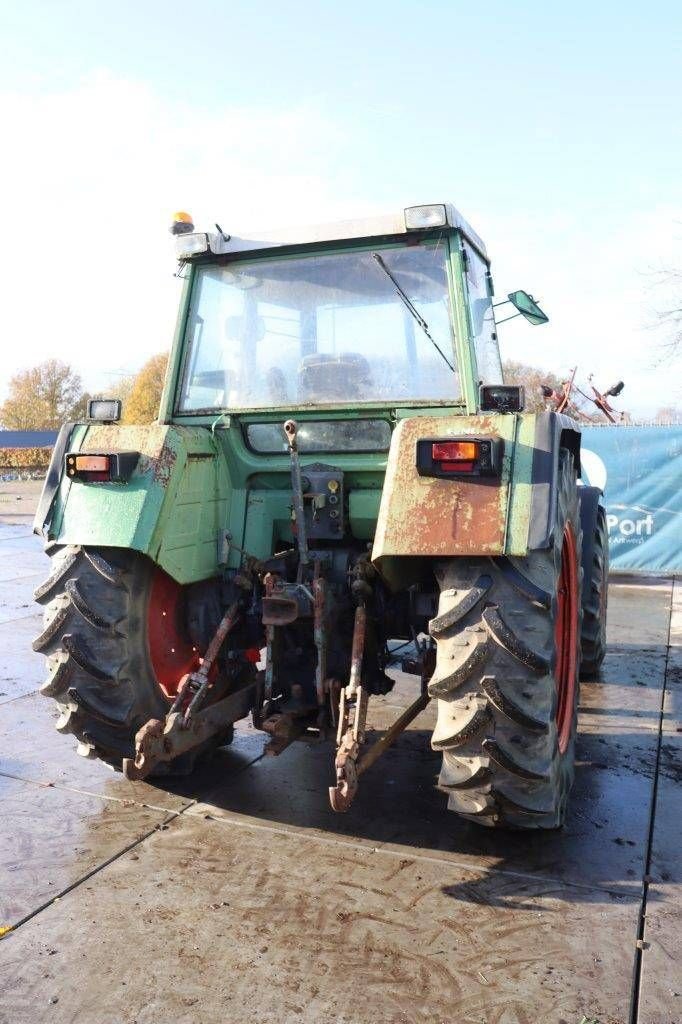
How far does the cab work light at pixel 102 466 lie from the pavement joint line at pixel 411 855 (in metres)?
1.50

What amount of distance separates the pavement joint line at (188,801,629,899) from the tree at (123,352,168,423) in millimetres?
34254

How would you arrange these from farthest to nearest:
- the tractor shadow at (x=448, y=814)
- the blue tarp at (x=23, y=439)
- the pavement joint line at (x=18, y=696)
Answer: the blue tarp at (x=23, y=439) < the pavement joint line at (x=18, y=696) < the tractor shadow at (x=448, y=814)

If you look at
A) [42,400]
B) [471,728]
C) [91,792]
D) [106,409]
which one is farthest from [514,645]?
[42,400]

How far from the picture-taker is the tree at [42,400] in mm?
43031

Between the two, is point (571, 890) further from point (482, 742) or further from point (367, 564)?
point (367, 564)

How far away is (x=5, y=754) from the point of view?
14.3 feet

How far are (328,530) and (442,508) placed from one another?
0.92m

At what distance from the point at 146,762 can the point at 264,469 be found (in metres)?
1.49

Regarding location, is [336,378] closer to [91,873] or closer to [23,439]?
[91,873]

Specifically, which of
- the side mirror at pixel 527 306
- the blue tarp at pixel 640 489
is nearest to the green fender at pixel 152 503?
the side mirror at pixel 527 306

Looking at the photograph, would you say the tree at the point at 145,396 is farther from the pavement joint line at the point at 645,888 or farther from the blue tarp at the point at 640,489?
the pavement joint line at the point at 645,888

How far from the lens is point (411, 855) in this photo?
323 cm

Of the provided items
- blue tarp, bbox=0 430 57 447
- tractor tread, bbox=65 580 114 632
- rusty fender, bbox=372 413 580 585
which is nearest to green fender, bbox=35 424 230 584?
tractor tread, bbox=65 580 114 632

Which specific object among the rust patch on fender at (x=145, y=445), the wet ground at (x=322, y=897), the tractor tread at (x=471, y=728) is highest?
the rust patch on fender at (x=145, y=445)
